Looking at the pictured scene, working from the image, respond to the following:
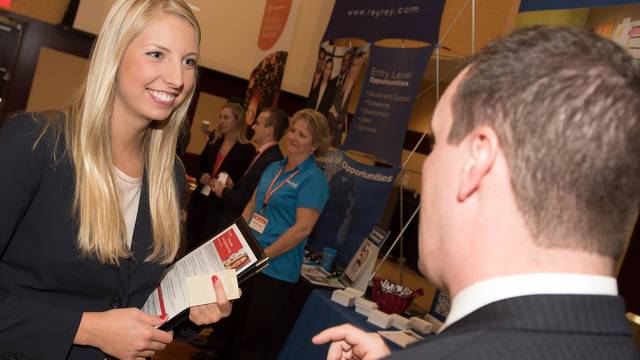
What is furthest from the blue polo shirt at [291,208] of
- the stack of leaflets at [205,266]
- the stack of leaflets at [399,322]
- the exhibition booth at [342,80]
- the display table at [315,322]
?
the stack of leaflets at [205,266]

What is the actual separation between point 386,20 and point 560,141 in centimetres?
391

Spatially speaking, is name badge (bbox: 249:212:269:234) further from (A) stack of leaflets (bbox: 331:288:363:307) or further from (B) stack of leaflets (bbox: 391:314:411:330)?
(B) stack of leaflets (bbox: 391:314:411:330)

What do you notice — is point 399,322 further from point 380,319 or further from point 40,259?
point 40,259

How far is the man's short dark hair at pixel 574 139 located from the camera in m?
0.66

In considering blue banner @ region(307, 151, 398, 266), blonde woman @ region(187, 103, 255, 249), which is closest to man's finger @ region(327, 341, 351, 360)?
blue banner @ region(307, 151, 398, 266)

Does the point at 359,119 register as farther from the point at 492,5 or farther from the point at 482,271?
the point at 482,271

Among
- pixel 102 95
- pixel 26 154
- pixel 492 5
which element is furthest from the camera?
pixel 492 5

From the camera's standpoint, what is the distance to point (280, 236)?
3410 millimetres

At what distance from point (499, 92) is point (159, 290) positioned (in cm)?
127

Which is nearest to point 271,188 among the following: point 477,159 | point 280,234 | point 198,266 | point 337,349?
point 280,234

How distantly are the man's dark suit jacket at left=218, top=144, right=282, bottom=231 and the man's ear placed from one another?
3620 millimetres

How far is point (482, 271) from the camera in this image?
2.35 feet

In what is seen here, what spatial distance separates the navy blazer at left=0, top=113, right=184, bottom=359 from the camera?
132 centimetres

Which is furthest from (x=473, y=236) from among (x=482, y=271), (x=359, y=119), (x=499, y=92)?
(x=359, y=119)
